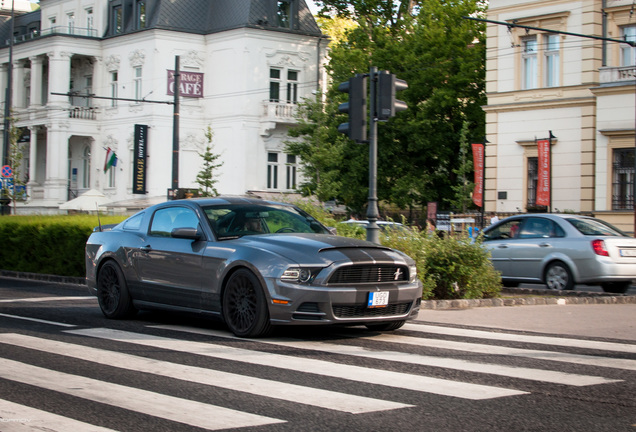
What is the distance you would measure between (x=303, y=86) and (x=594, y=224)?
37754 mm

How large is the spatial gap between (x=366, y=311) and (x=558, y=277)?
8.87 meters

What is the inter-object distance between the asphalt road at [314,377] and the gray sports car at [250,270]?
1.03 ft

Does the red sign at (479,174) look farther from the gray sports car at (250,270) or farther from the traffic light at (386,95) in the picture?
the gray sports car at (250,270)

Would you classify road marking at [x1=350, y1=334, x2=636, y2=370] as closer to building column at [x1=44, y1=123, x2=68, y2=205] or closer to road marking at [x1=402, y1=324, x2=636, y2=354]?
road marking at [x1=402, y1=324, x2=636, y2=354]

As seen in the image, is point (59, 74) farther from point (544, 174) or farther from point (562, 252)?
point (562, 252)

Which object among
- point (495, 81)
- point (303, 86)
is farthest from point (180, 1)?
point (495, 81)

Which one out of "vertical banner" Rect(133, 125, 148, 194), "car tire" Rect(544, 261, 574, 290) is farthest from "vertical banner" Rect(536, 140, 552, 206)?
"vertical banner" Rect(133, 125, 148, 194)

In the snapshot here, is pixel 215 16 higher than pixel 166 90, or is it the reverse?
pixel 215 16

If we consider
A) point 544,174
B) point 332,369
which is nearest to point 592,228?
point 332,369

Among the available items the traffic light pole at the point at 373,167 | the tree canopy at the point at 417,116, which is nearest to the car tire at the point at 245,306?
the traffic light pole at the point at 373,167

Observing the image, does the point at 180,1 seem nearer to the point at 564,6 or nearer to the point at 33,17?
the point at 33,17

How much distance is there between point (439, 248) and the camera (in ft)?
46.3

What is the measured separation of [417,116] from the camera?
4491cm

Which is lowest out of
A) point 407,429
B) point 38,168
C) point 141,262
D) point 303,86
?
point 407,429
